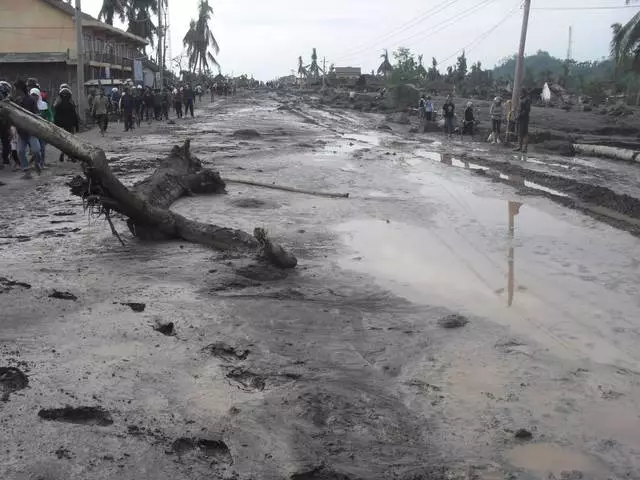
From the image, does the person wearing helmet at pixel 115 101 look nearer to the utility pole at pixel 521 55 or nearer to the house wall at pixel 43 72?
the house wall at pixel 43 72

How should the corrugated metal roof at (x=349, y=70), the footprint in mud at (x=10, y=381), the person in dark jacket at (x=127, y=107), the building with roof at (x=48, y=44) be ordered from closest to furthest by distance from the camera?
the footprint in mud at (x=10, y=381) < the person in dark jacket at (x=127, y=107) < the building with roof at (x=48, y=44) < the corrugated metal roof at (x=349, y=70)

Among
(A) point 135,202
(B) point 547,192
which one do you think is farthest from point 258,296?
(B) point 547,192

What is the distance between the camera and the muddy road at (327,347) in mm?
3445

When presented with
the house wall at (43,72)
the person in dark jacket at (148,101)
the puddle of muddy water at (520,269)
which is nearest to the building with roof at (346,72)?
the house wall at (43,72)

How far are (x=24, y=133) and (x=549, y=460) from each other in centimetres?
1123

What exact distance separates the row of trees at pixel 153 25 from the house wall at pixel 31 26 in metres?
10.5

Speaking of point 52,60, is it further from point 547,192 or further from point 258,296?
point 258,296

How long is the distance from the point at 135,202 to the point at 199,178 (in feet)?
12.9

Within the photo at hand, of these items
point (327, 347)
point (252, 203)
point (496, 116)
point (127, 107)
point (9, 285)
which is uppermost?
point (127, 107)

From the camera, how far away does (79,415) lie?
11.9 ft

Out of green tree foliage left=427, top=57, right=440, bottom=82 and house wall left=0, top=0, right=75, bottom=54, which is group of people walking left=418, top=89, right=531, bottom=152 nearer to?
house wall left=0, top=0, right=75, bottom=54

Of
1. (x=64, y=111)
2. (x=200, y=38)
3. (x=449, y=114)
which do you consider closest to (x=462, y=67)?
(x=200, y=38)

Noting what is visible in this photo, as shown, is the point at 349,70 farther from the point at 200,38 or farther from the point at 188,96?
the point at 188,96

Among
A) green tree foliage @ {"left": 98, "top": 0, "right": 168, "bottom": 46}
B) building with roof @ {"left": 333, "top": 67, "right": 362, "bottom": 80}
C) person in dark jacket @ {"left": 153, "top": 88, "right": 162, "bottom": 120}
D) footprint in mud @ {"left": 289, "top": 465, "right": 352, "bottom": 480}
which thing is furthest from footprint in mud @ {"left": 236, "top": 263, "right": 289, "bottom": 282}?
building with roof @ {"left": 333, "top": 67, "right": 362, "bottom": 80}
